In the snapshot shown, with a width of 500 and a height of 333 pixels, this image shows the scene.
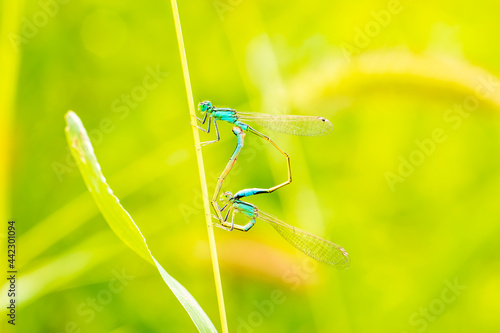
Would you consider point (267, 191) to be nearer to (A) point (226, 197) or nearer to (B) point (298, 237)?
(A) point (226, 197)

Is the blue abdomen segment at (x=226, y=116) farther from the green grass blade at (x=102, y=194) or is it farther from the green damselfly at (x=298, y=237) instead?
the green grass blade at (x=102, y=194)

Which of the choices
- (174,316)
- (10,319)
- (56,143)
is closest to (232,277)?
(174,316)

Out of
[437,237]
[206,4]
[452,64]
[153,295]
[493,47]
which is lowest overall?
[437,237]

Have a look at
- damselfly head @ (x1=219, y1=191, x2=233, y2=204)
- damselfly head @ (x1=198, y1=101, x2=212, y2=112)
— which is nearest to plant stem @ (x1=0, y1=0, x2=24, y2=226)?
damselfly head @ (x1=198, y1=101, x2=212, y2=112)

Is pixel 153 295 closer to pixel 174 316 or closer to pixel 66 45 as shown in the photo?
pixel 174 316

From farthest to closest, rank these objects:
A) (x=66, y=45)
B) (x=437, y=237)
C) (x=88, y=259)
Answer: (x=437, y=237) < (x=66, y=45) < (x=88, y=259)

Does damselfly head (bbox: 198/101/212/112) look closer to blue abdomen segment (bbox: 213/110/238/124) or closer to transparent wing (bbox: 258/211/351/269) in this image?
blue abdomen segment (bbox: 213/110/238/124)

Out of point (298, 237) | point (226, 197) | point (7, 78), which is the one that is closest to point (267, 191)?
point (226, 197)

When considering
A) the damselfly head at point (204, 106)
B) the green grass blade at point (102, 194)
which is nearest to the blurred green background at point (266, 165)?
the damselfly head at point (204, 106)
